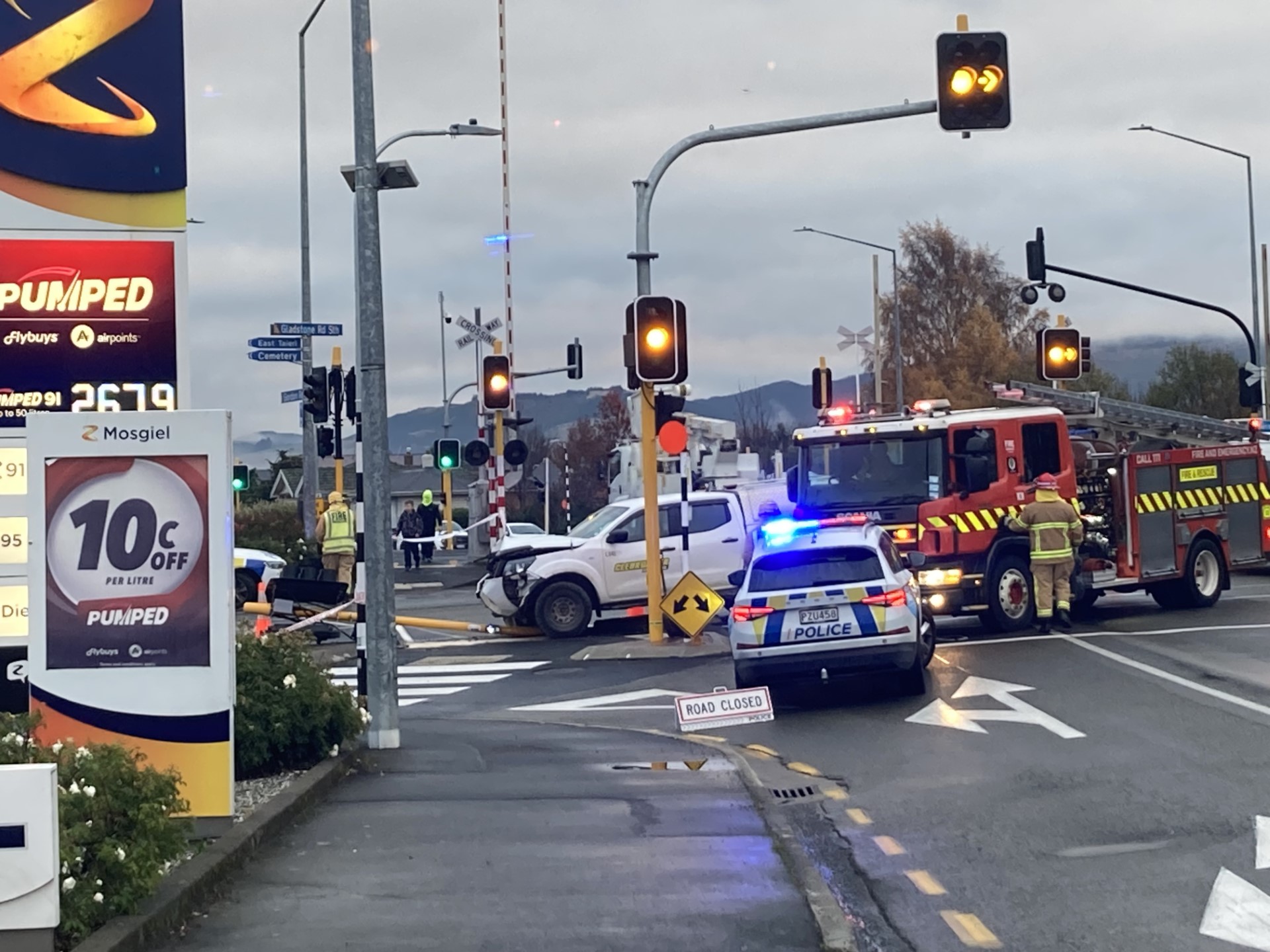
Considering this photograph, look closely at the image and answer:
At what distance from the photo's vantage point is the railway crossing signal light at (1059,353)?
25.9 m

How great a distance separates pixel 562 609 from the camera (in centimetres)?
2272

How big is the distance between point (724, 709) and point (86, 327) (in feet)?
21.1

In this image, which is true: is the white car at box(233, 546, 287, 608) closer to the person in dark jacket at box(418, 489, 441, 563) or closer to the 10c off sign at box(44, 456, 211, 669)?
the person in dark jacket at box(418, 489, 441, 563)

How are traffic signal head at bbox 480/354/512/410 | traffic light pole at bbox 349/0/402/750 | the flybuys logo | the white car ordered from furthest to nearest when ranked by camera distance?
the white car
traffic signal head at bbox 480/354/512/410
traffic light pole at bbox 349/0/402/750
the flybuys logo

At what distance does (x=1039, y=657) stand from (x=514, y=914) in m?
11.3

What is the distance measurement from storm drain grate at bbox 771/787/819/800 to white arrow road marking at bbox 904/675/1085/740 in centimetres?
252

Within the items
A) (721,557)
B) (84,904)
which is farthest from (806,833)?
(721,557)

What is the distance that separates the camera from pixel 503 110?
3325 cm

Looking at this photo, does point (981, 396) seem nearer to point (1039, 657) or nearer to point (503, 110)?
point (503, 110)

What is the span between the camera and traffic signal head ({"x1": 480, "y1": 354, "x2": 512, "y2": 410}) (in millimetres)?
26031

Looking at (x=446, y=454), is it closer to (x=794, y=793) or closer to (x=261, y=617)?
(x=261, y=617)

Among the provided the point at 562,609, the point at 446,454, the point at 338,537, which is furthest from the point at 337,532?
the point at 446,454

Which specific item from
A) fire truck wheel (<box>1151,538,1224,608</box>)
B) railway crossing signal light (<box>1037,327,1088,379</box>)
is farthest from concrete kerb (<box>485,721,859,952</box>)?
railway crossing signal light (<box>1037,327,1088,379</box>)

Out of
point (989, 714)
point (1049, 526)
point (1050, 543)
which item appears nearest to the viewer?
point (989, 714)
